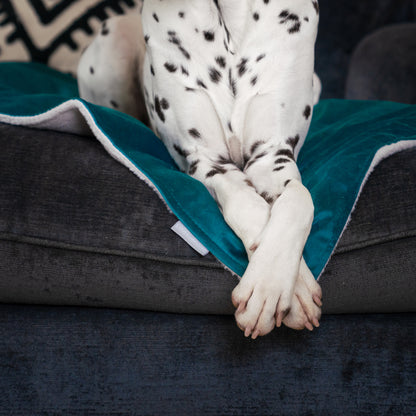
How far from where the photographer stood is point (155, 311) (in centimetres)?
102

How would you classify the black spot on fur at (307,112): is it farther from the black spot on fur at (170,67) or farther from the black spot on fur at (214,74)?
the black spot on fur at (170,67)

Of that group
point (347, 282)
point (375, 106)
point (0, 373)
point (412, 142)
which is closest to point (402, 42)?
point (375, 106)

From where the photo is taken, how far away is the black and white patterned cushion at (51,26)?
6.51 feet

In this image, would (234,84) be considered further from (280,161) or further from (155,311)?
(155,311)

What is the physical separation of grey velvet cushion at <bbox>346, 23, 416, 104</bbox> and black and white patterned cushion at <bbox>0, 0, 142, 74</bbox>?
3.15ft

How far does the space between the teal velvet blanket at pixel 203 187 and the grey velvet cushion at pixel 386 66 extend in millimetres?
421

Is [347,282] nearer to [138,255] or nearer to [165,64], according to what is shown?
[138,255]

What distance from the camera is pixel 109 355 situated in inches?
39.9

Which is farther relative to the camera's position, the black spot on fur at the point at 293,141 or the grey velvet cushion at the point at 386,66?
the grey velvet cushion at the point at 386,66

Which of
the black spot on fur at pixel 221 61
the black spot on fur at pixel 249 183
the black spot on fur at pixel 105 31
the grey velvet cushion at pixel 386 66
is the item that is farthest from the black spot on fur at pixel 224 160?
the grey velvet cushion at pixel 386 66

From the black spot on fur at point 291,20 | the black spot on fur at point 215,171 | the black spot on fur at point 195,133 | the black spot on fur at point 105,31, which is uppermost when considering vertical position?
the black spot on fur at point 291,20

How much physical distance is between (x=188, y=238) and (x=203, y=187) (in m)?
0.16

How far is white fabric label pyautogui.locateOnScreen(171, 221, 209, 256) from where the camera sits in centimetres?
92

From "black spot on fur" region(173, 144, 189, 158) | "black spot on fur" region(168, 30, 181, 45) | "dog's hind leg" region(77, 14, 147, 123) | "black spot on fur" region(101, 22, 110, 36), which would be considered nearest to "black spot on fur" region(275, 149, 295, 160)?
"black spot on fur" region(173, 144, 189, 158)
